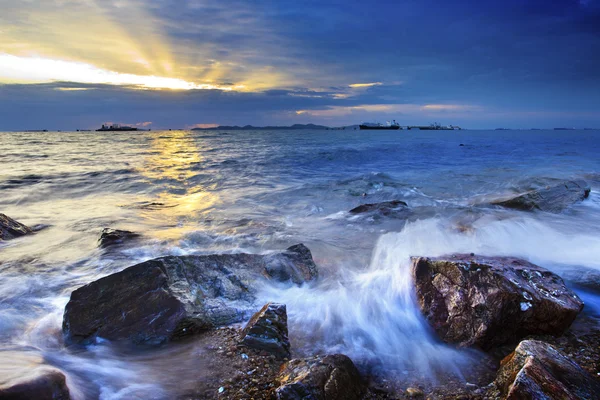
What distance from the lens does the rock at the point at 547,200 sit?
9.64 meters

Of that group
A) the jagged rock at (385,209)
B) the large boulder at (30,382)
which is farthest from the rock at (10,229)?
the jagged rock at (385,209)

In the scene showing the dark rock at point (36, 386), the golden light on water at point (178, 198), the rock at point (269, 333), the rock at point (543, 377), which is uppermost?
the rock at point (543, 377)

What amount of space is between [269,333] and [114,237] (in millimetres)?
5346

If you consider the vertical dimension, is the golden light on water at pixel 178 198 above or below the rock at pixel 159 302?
below

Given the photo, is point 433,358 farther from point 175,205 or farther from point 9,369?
point 175,205

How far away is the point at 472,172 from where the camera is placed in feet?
68.4

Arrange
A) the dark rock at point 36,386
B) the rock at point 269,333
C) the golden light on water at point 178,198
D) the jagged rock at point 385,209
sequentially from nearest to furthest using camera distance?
the dark rock at point 36,386
the rock at point 269,333
the golden light on water at point 178,198
the jagged rock at point 385,209

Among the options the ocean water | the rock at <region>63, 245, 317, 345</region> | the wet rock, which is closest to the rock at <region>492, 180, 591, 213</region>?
the ocean water

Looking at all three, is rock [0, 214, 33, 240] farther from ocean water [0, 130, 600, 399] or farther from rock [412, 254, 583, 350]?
rock [412, 254, 583, 350]

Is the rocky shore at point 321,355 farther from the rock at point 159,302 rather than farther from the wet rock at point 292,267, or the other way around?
the wet rock at point 292,267

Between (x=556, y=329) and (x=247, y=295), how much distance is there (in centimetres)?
367

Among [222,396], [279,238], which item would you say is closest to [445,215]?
[279,238]

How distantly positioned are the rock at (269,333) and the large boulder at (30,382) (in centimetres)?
159

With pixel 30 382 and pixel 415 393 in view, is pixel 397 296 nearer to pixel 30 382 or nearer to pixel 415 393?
pixel 415 393
